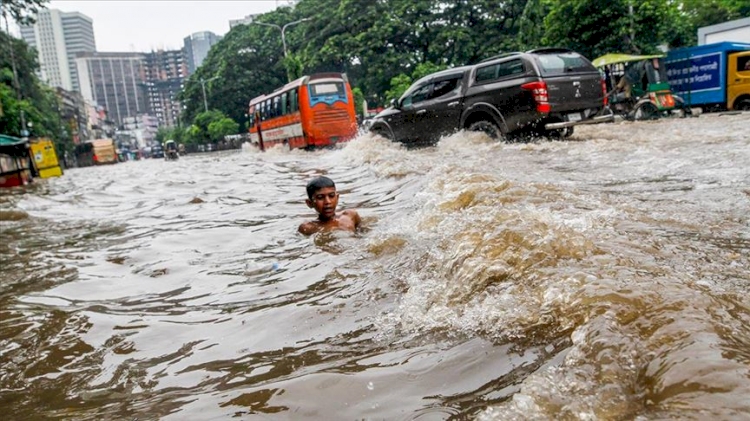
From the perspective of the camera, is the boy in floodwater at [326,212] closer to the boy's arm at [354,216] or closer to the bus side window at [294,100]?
the boy's arm at [354,216]

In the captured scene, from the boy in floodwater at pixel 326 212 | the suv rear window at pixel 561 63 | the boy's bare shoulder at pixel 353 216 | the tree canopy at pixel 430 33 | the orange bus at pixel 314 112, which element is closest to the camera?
the boy in floodwater at pixel 326 212

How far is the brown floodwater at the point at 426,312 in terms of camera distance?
1.68 metres

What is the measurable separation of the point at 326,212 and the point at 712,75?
1649cm

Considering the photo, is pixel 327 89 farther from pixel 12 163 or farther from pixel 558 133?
pixel 558 133

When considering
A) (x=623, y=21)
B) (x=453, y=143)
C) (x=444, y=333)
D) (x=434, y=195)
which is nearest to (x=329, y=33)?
(x=623, y=21)

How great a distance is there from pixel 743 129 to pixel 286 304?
914cm

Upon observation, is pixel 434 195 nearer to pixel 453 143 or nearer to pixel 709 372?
pixel 709 372

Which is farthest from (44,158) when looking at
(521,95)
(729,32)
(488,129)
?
(729,32)

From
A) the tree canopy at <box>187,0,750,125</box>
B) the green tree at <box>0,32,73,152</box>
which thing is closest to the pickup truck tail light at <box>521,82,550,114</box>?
the tree canopy at <box>187,0,750,125</box>

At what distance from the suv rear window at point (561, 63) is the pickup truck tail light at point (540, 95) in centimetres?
24

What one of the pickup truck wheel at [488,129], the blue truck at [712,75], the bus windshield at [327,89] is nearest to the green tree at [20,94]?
the bus windshield at [327,89]

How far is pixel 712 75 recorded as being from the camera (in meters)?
17.1

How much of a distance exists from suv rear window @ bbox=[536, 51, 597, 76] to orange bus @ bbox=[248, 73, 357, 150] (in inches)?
456

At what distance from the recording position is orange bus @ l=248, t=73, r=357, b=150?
20.2m
